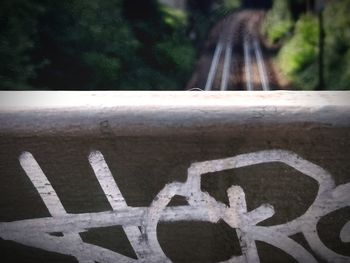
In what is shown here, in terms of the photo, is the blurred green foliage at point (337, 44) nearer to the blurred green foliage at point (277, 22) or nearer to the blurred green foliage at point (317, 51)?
the blurred green foliage at point (317, 51)

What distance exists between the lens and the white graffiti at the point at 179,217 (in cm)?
132

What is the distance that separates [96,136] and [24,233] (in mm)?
483

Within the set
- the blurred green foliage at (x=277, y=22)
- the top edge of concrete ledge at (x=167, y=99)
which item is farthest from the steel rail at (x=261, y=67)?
the top edge of concrete ledge at (x=167, y=99)

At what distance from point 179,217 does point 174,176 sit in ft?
0.55

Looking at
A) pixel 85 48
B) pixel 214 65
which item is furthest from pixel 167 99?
pixel 214 65

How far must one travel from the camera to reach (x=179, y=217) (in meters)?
1.41

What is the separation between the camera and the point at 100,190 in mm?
1388

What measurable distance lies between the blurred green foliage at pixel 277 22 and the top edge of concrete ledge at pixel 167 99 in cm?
2292

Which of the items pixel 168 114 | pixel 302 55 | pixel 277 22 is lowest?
pixel 168 114

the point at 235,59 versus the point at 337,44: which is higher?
the point at 235,59

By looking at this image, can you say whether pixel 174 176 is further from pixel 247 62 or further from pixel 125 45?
pixel 247 62

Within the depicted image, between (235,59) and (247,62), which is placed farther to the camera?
(235,59)

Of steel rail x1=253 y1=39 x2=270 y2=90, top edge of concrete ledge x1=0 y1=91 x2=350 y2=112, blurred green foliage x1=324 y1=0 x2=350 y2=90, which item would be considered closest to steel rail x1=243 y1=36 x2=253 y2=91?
steel rail x1=253 y1=39 x2=270 y2=90

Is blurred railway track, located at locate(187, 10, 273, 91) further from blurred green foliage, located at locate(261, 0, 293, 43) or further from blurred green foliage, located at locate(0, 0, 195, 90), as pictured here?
blurred green foliage, located at locate(0, 0, 195, 90)
